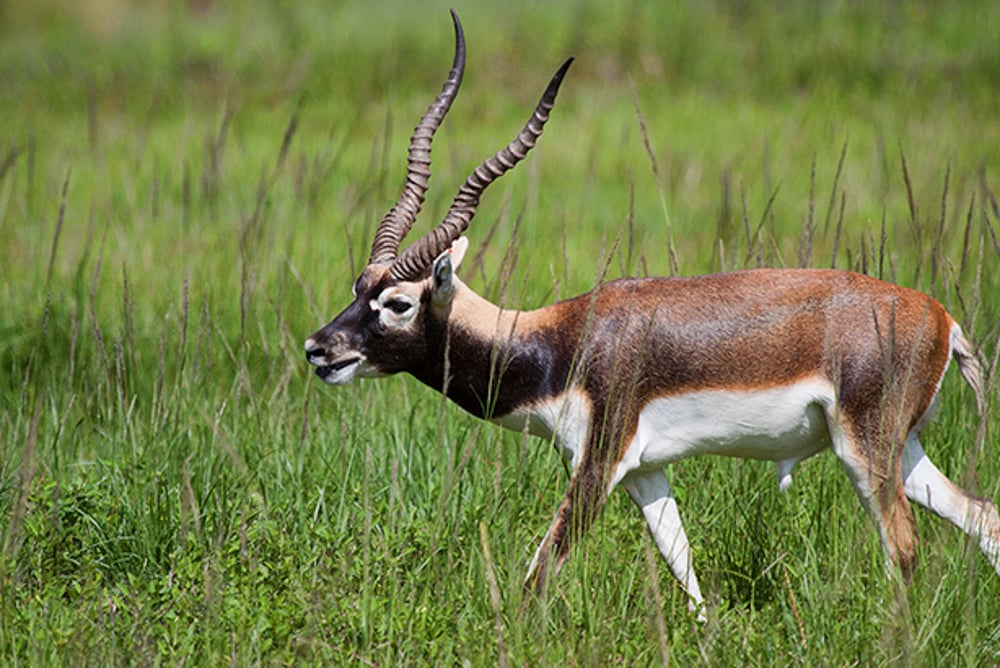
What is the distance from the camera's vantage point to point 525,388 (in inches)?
160

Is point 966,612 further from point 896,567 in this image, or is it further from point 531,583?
point 531,583

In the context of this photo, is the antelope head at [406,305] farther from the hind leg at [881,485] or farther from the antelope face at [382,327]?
the hind leg at [881,485]

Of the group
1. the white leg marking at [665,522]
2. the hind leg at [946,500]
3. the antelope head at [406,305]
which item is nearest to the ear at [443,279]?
the antelope head at [406,305]

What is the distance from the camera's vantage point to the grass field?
12.1 feet


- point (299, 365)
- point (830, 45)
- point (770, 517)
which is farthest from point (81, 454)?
point (830, 45)

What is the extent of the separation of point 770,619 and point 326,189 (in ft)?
22.2

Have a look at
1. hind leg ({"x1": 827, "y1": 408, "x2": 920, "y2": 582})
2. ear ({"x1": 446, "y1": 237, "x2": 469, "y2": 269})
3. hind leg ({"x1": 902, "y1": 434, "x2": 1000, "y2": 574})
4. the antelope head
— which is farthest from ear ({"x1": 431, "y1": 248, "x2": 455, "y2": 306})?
hind leg ({"x1": 902, "y1": 434, "x2": 1000, "y2": 574})

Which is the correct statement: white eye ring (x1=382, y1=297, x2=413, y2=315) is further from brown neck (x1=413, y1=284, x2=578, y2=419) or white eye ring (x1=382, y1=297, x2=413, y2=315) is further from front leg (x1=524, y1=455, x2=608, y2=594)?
front leg (x1=524, y1=455, x2=608, y2=594)

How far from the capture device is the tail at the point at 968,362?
401 centimetres

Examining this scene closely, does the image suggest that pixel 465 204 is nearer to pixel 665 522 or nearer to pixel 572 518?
pixel 572 518

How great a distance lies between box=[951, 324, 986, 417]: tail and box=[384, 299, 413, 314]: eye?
167 centimetres

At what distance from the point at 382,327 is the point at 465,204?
46 cm

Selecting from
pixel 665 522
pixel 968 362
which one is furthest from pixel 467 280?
pixel 968 362

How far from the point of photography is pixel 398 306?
4039 mm
